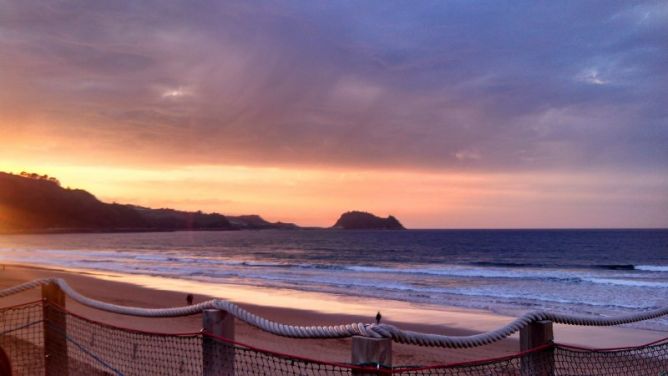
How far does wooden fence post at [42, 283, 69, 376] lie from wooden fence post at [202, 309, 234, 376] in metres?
2.48

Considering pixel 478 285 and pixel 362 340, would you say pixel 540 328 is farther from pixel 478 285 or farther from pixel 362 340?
pixel 478 285

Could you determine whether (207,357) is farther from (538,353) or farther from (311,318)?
(311,318)

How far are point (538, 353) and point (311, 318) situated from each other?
56.2 ft

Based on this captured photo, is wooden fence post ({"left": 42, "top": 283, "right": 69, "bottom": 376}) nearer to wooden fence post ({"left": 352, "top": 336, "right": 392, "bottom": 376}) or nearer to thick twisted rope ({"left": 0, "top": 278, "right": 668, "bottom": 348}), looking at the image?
thick twisted rope ({"left": 0, "top": 278, "right": 668, "bottom": 348})

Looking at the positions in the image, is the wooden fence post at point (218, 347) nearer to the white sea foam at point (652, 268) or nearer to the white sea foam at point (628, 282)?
the white sea foam at point (628, 282)

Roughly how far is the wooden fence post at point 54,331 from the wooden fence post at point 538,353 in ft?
13.6

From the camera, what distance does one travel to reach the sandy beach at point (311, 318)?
14.3 m

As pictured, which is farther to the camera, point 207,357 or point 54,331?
point 54,331

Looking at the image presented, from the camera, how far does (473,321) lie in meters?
20.1

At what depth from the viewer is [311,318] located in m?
20.4

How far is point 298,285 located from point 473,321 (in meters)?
15.3

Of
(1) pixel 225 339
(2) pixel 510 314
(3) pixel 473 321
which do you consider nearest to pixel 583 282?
(2) pixel 510 314

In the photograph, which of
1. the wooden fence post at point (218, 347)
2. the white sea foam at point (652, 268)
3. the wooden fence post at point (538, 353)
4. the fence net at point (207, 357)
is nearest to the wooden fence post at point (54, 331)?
the fence net at point (207, 357)

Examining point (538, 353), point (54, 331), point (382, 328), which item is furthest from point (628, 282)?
point (382, 328)
